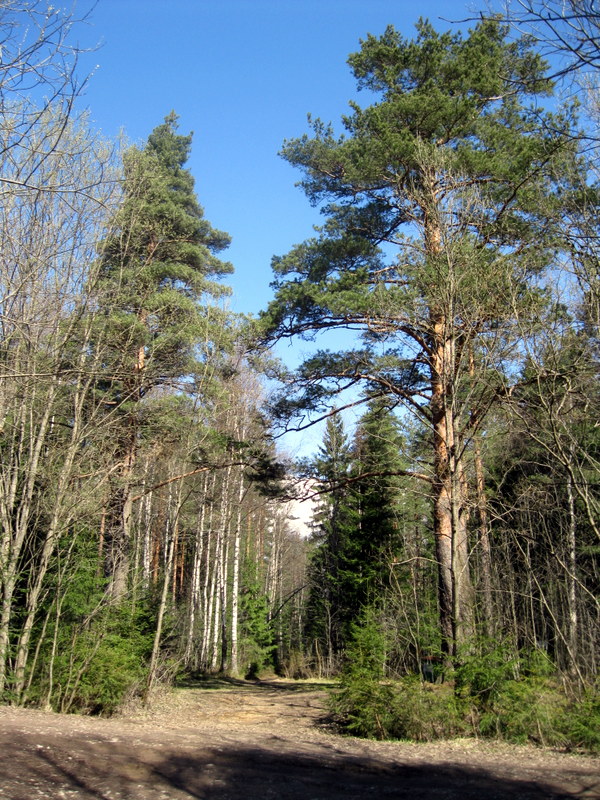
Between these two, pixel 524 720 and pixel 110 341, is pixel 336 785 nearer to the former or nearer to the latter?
pixel 524 720

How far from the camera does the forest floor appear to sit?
4809 millimetres

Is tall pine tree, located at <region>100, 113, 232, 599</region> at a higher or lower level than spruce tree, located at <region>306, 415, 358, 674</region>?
higher

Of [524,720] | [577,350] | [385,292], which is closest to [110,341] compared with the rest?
[385,292]

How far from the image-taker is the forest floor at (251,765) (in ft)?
15.8

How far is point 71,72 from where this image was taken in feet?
13.0

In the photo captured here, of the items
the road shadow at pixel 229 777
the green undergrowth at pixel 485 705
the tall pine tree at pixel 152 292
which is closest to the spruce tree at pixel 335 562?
the tall pine tree at pixel 152 292

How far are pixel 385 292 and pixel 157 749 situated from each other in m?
7.04

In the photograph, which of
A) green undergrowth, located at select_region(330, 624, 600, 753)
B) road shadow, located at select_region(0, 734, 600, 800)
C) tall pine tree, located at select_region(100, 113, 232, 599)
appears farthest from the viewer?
tall pine tree, located at select_region(100, 113, 232, 599)

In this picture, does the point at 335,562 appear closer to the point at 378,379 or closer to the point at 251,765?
the point at 378,379

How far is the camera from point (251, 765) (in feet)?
19.0

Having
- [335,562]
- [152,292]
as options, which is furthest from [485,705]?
[335,562]

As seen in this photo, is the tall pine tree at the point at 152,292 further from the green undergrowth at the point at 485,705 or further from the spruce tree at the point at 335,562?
the spruce tree at the point at 335,562

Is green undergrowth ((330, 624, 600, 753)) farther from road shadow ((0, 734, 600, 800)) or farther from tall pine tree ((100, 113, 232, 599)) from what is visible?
tall pine tree ((100, 113, 232, 599))

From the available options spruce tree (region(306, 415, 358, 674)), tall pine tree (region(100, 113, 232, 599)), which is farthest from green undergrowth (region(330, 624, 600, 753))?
spruce tree (region(306, 415, 358, 674))
